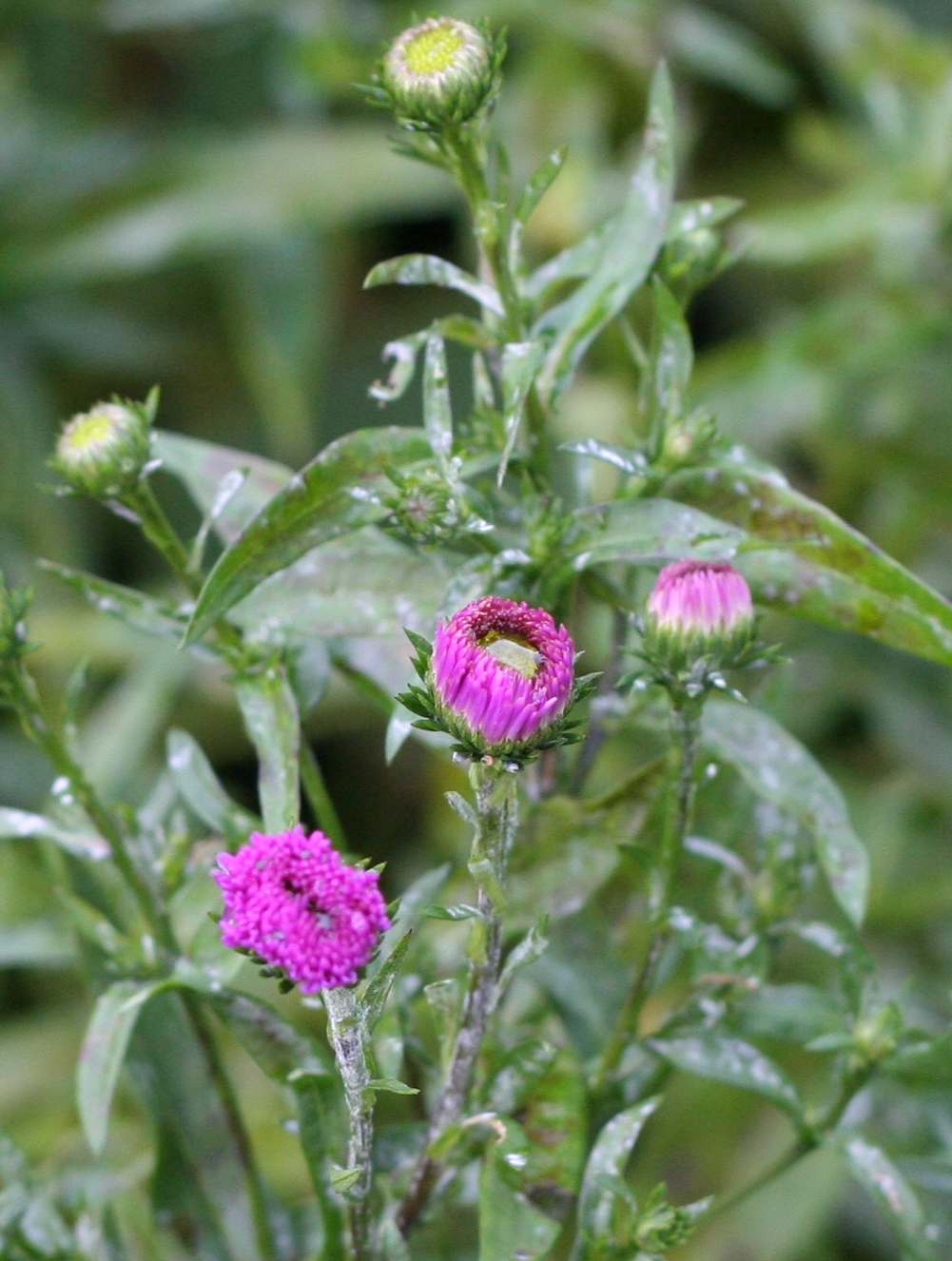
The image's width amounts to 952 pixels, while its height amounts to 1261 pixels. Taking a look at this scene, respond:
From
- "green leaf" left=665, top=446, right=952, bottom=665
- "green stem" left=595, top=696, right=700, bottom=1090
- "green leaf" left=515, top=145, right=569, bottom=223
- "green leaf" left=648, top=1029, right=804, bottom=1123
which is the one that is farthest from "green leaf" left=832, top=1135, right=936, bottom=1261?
"green leaf" left=515, top=145, right=569, bottom=223

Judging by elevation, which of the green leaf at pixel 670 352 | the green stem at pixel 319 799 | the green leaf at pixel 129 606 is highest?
the green leaf at pixel 670 352

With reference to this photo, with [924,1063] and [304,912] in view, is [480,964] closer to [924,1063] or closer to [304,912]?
[304,912]

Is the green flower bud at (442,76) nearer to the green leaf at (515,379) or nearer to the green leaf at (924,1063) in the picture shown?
the green leaf at (515,379)

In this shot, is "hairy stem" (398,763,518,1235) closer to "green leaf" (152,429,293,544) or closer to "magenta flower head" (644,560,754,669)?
"magenta flower head" (644,560,754,669)

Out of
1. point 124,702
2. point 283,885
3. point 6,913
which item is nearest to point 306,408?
point 124,702

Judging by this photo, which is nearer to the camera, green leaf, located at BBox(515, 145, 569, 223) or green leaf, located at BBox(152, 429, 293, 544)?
green leaf, located at BBox(515, 145, 569, 223)

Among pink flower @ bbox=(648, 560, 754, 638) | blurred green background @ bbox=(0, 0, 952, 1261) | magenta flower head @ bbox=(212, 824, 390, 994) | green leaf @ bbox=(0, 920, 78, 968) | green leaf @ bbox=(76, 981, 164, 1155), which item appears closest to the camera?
magenta flower head @ bbox=(212, 824, 390, 994)

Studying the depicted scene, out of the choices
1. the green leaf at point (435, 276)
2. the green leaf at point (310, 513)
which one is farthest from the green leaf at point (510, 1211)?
the green leaf at point (435, 276)

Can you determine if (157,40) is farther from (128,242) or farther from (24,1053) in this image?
(24,1053)
